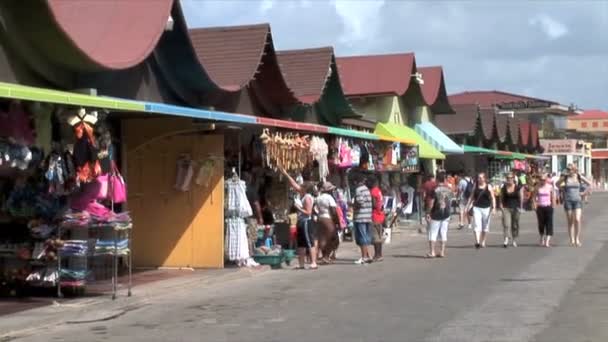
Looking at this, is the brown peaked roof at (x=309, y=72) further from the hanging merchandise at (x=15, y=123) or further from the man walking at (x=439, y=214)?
the hanging merchandise at (x=15, y=123)

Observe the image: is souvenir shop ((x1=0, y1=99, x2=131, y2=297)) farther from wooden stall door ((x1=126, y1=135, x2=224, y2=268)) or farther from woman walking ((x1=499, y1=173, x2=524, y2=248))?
woman walking ((x1=499, y1=173, x2=524, y2=248))

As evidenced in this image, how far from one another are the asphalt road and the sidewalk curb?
0.64 feet

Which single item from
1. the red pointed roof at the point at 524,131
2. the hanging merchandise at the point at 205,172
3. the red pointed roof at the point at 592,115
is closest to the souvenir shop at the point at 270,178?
the hanging merchandise at the point at 205,172

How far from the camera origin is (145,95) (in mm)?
15711

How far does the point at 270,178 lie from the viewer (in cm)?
2047

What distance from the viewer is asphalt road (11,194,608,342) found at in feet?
33.9

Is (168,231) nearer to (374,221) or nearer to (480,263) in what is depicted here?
(374,221)

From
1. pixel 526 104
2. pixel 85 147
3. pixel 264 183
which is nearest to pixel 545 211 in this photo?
pixel 264 183

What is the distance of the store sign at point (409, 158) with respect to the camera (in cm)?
2786

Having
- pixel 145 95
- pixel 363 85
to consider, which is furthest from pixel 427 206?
pixel 363 85

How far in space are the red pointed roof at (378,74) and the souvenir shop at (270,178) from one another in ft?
35.5

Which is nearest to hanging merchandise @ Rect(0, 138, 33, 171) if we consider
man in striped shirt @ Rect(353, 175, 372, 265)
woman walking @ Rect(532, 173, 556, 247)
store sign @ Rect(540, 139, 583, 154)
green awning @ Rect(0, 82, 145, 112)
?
green awning @ Rect(0, 82, 145, 112)

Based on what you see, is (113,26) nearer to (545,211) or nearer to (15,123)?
(15,123)

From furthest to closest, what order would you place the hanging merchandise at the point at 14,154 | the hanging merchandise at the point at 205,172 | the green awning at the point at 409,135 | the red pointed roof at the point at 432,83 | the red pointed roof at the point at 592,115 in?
the red pointed roof at the point at 592,115
the red pointed roof at the point at 432,83
the green awning at the point at 409,135
the hanging merchandise at the point at 205,172
the hanging merchandise at the point at 14,154
